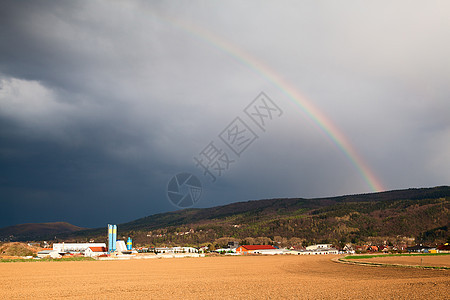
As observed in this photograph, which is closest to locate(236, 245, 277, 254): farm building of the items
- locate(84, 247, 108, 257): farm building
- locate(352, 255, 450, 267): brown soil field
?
locate(84, 247, 108, 257): farm building

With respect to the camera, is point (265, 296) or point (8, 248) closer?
point (265, 296)

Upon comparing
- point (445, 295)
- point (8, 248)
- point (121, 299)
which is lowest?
point (445, 295)

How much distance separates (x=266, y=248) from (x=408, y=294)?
150 metres

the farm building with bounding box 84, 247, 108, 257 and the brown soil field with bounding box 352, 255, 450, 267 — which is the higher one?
the farm building with bounding box 84, 247, 108, 257

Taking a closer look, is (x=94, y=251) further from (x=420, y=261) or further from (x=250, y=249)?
(x=420, y=261)

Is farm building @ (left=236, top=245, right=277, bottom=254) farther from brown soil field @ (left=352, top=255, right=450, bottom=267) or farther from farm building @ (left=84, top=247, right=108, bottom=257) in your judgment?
brown soil field @ (left=352, top=255, right=450, bottom=267)

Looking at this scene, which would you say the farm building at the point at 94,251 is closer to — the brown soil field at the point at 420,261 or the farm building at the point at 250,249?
the farm building at the point at 250,249

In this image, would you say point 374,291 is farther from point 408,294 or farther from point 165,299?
point 165,299

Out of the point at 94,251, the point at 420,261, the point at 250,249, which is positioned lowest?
the point at 420,261

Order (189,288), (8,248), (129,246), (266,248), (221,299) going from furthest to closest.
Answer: (266,248), (129,246), (8,248), (189,288), (221,299)

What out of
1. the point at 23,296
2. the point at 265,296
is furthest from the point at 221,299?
the point at 23,296

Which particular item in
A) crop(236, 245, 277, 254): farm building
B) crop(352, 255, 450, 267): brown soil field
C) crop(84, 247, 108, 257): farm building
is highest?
crop(84, 247, 108, 257): farm building

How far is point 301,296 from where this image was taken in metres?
27.3

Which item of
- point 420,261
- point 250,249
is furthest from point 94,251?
point 420,261
